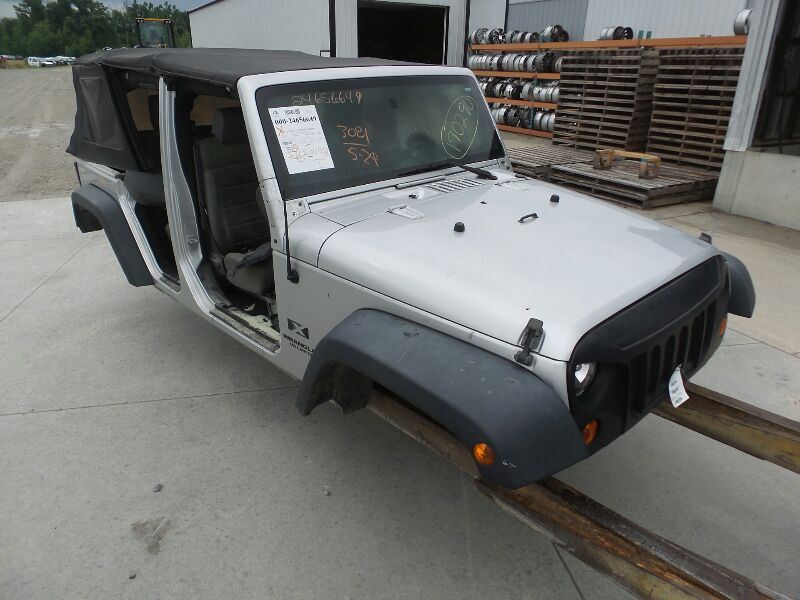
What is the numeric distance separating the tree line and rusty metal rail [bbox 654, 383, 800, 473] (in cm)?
9663

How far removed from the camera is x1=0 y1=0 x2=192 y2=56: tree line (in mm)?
87312

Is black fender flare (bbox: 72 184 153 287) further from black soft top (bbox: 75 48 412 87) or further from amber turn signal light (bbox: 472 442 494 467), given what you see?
amber turn signal light (bbox: 472 442 494 467)

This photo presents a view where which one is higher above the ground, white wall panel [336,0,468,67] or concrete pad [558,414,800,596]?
white wall panel [336,0,468,67]

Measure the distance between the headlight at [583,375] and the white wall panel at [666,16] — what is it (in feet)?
35.1

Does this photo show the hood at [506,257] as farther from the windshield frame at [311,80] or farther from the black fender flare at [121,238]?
the black fender flare at [121,238]

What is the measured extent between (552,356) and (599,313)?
10.2 inches

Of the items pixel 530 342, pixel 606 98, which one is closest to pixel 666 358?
pixel 530 342

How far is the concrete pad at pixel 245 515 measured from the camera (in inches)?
88.0

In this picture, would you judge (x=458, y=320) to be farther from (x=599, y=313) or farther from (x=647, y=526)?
(x=647, y=526)

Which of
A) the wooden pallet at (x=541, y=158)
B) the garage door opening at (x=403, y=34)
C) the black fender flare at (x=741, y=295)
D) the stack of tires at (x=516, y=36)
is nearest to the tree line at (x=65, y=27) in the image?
the garage door opening at (x=403, y=34)

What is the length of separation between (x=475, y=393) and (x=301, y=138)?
1.54 m

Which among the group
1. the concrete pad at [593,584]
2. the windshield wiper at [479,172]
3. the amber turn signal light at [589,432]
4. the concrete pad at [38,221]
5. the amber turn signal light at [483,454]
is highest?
the windshield wiper at [479,172]

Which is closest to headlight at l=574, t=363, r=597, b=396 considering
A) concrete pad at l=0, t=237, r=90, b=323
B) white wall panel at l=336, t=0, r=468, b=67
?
concrete pad at l=0, t=237, r=90, b=323

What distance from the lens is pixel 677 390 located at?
2.05m
